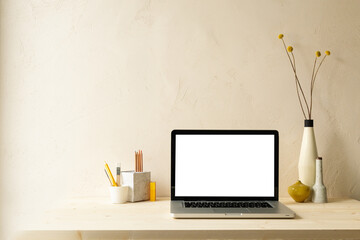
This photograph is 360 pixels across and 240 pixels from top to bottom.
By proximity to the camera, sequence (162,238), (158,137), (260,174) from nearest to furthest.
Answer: (162,238) < (260,174) < (158,137)

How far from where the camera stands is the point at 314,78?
4.84ft

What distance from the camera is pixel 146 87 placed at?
1.46m

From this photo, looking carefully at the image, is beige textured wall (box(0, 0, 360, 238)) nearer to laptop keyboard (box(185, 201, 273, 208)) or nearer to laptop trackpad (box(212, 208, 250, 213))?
laptop keyboard (box(185, 201, 273, 208))

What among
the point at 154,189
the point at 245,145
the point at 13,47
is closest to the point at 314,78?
the point at 245,145

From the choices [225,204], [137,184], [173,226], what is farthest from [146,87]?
[173,226]

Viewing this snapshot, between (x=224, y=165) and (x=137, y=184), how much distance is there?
31 centimetres

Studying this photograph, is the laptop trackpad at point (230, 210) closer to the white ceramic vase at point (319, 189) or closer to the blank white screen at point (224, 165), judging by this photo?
the blank white screen at point (224, 165)

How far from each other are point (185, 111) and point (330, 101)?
0.58 meters

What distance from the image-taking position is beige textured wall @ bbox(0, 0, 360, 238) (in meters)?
1.45

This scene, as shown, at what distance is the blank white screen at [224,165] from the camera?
4.26ft

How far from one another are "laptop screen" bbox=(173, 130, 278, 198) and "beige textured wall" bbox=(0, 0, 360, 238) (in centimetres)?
14

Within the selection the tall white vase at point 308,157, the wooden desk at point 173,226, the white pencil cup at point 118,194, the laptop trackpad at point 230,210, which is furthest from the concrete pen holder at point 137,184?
the tall white vase at point 308,157

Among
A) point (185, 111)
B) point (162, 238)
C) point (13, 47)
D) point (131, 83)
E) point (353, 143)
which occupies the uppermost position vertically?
point (13, 47)

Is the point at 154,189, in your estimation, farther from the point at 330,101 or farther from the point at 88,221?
the point at 330,101
